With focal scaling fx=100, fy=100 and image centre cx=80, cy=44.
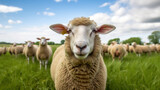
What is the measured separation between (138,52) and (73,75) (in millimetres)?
13672

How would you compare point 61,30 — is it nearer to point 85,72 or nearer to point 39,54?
point 85,72

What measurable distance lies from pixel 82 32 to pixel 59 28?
678mm

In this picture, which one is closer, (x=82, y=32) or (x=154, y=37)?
(x=82, y=32)

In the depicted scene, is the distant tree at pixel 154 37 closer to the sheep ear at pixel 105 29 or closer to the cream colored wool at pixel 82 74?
the sheep ear at pixel 105 29

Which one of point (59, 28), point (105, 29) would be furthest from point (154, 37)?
point (59, 28)

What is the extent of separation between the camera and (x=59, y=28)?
206 centimetres

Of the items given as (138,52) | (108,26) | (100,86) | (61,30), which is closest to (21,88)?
(61,30)

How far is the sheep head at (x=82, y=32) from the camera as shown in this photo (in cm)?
145

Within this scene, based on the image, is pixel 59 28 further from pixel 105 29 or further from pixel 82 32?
pixel 105 29

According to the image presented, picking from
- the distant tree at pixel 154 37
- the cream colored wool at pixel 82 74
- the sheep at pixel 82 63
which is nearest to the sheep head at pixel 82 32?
the sheep at pixel 82 63

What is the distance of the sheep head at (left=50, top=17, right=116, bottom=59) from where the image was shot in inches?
56.9

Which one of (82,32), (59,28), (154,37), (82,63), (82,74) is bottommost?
(82,74)

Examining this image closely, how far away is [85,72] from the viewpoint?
172cm

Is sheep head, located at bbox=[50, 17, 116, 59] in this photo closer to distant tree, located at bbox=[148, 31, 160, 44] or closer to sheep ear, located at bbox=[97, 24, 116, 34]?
sheep ear, located at bbox=[97, 24, 116, 34]
